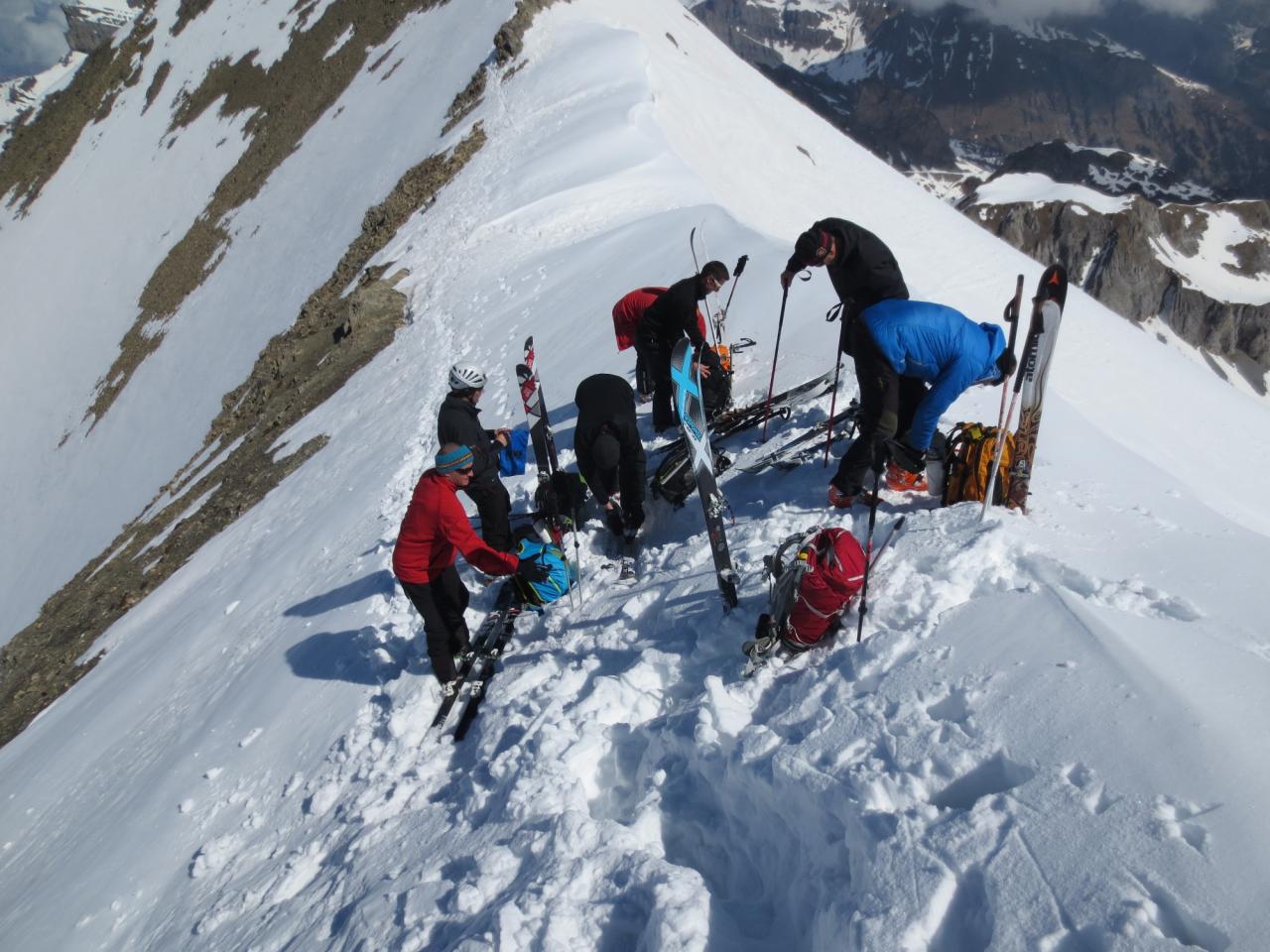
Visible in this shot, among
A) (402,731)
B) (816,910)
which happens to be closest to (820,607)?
(816,910)

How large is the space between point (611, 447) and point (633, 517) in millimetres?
738

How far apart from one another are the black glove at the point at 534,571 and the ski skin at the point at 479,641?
0.32 meters

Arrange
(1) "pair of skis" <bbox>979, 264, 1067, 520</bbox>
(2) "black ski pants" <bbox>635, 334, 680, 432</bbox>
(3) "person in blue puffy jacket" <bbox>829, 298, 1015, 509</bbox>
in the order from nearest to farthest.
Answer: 1. (1) "pair of skis" <bbox>979, 264, 1067, 520</bbox>
2. (3) "person in blue puffy jacket" <bbox>829, 298, 1015, 509</bbox>
3. (2) "black ski pants" <bbox>635, 334, 680, 432</bbox>

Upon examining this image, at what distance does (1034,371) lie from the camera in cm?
493

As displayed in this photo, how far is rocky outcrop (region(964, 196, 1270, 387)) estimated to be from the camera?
93375 mm

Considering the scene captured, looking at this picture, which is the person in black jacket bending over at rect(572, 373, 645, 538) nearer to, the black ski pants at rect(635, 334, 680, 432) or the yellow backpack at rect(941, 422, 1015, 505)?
the black ski pants at rect(635, 334, 680, 432)

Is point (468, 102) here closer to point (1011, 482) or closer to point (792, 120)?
point (792, 120)

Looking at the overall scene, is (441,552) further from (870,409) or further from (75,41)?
(75,41)

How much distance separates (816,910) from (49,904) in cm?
652

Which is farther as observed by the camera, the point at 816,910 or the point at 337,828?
the point at 337,828

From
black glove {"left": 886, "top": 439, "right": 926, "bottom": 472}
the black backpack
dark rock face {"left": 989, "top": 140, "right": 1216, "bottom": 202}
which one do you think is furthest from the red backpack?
dark rock face {"left": 989, "top": 140, "right": 1216, "bottom": 202}

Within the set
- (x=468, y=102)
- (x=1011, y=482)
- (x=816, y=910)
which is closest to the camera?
(x=816, y=910)

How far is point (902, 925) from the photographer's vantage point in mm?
2652

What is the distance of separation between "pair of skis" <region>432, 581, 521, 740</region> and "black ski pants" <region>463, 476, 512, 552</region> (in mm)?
401
